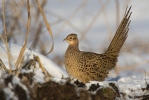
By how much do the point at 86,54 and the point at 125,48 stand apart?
200cm

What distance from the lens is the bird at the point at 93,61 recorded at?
16.1 feet

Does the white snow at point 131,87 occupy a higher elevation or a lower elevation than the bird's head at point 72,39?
lower

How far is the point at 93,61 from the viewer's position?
16.5 feet

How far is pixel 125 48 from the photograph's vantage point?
7.01m

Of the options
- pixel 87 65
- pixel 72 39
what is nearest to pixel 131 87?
pixel 87 65

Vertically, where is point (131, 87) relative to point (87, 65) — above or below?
below

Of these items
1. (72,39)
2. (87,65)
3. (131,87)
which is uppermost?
(72,39)

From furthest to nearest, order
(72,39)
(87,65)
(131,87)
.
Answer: (72,39)
(87,65)
(131,87)

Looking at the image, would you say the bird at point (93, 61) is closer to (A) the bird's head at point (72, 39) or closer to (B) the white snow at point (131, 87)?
(A) the bird's head at point (72, 39)

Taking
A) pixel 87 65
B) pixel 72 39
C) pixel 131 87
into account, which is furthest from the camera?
pixel 72 39

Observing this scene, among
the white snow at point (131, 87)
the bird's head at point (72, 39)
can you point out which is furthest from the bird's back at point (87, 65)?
the white snow at point (131, 87)

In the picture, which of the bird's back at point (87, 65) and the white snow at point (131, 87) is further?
the bird's back at point (87, 65)

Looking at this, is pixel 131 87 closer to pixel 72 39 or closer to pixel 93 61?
pixel 93 61

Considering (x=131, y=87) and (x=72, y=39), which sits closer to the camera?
(x=131, y=87)
